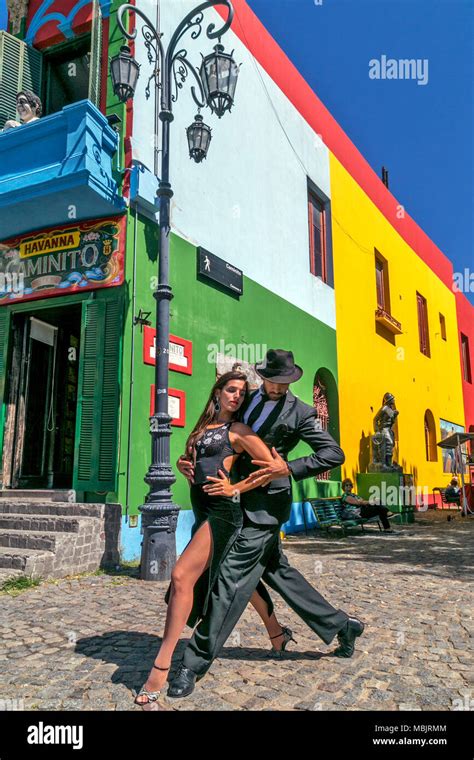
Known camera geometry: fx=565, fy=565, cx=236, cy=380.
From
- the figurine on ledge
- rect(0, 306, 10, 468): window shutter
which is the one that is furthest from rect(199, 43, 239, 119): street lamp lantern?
rect(0, 306, 10, 468): window shutter

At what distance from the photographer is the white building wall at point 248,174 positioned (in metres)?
8.96

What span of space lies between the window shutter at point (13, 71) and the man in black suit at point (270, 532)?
7722mm

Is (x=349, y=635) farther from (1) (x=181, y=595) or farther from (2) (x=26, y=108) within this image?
(2) (x=26, y=108)

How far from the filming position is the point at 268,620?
3561mm

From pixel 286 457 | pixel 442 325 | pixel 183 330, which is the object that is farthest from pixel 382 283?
pixel 286 457

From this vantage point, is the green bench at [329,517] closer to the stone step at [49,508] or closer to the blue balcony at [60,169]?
the stone step at [49,508]

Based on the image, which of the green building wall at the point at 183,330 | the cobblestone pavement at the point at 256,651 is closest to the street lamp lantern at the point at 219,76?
the green building wall at the point at 183,330

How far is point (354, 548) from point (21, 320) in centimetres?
624

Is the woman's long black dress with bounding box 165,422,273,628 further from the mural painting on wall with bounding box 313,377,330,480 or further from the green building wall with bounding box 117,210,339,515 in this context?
the mural painting on wall with bounding box 313,377,330,480

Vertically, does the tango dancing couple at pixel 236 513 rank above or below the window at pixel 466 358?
below

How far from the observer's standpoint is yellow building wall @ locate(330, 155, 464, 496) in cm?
1420

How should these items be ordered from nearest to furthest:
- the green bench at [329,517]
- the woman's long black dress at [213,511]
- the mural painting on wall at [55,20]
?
the woman's long black dress at [213,511] → the mural painting on wall at [55,20] → the green bench at [329,517]

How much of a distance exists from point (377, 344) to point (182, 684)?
14273mm

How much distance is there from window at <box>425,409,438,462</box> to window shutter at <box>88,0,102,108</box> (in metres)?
15.7
